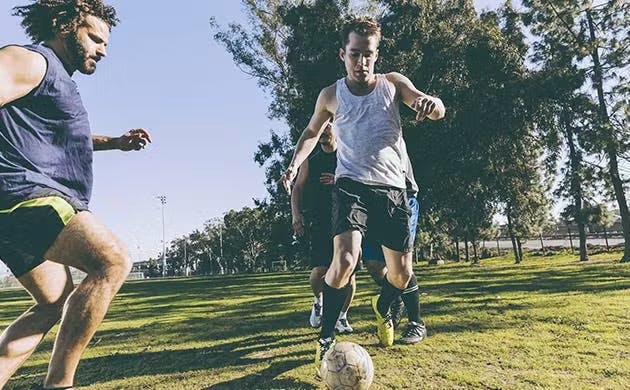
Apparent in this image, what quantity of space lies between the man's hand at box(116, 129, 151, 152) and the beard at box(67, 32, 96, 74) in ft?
2.92

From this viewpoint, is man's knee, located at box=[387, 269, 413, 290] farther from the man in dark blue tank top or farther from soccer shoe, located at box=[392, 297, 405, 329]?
the man in dark blue tank top

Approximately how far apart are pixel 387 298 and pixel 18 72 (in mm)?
3405

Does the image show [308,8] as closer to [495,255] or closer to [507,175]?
[507,175]

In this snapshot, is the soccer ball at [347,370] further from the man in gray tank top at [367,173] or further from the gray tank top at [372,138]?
the gray tank top at [372,138]

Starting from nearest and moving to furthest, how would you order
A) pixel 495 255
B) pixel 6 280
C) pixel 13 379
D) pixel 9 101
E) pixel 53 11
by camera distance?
pixel 9 101 → pixel 53 11 → pixel 13 379 → pixel 495 255 → pixel 6 280

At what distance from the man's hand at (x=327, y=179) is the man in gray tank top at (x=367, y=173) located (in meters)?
1.17

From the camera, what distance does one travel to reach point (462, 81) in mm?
23781

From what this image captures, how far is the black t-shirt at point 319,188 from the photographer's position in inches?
220

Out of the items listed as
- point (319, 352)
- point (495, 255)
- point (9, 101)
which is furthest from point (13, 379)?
point (495, 255)

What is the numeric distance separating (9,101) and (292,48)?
2428 centimetres

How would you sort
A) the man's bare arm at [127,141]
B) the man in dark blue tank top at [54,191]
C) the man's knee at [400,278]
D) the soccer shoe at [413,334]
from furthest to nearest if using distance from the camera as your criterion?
the soccer shoe at [413,334] < the man's knee at [400,278] < the man's bare arm at [127,141] < the man in dark blue tank top at [54,191]

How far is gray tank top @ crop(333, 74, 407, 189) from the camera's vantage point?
4.16 meters

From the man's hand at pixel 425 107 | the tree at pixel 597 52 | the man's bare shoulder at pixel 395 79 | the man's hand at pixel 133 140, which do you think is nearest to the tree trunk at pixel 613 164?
the tree at pixel 597 52

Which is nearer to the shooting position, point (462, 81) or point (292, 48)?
point (462, 81)
